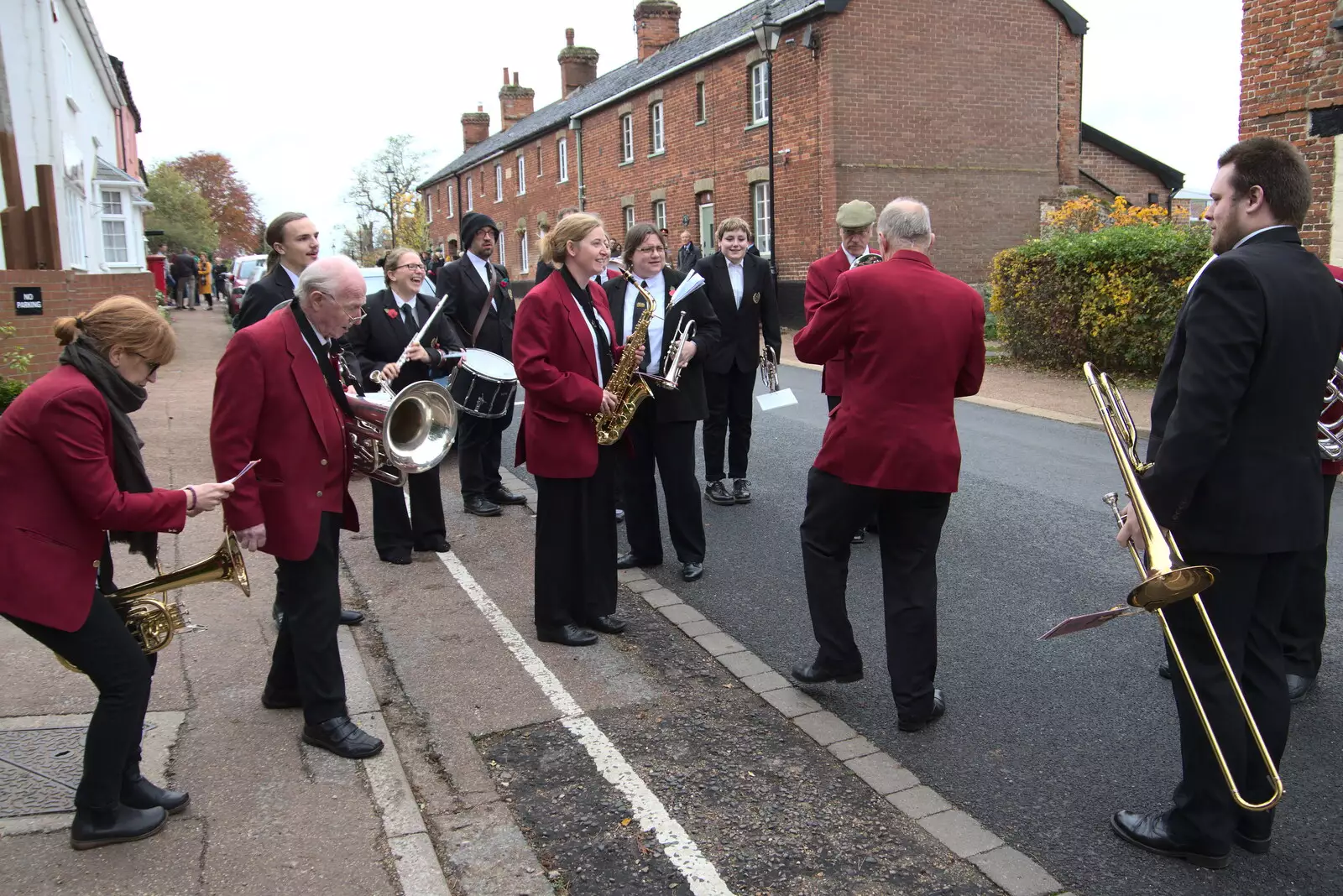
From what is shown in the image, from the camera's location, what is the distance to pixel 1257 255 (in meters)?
3.12

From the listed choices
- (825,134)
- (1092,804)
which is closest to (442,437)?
(1092,804)

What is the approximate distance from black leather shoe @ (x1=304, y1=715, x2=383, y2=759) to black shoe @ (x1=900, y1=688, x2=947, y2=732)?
6.86ft

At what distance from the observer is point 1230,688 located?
3.27 m

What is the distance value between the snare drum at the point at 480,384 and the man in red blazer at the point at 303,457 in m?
2.70

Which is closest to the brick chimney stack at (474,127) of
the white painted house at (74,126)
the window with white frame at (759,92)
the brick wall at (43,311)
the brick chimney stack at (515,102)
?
the brick chimney stack at (515,102)

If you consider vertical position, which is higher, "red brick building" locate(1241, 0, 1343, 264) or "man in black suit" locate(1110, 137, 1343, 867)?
"red brick building" locate(1241, 0, 1343, 264)

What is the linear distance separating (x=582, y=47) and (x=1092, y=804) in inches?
1747

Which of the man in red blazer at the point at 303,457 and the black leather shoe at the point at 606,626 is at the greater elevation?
the man in red blazer at the point at 303,457

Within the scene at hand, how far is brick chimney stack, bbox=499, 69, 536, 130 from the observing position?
52438 millimetres

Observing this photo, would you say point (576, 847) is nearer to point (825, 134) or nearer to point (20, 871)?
point (20, 871)

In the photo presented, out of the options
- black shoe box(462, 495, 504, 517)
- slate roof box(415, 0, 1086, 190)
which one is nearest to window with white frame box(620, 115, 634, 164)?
slate roof box(415, 0, 1086, 190)

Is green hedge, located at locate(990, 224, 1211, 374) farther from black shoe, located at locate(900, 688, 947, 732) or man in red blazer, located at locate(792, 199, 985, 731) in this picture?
black shoe, located at locate(900, 688, 947, 732)

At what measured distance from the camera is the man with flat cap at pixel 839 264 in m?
6.62

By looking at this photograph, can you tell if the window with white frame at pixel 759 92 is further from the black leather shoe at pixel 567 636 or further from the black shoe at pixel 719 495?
the black leather shoe at pixel 567 636
